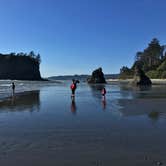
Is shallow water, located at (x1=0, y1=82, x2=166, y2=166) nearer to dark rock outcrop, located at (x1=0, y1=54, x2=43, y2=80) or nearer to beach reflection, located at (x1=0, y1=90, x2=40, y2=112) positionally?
beach reflection, located at (x1=0, y1=90, x2=40, y2=112)

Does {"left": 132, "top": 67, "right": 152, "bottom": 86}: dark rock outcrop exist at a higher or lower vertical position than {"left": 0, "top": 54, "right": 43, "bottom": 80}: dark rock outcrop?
lower

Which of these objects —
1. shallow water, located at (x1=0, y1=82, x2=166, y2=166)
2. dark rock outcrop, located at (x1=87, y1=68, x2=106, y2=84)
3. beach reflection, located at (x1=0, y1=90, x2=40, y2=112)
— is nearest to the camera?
shallow water, located at (x1=0, y1=82, x2=166, y2=166)

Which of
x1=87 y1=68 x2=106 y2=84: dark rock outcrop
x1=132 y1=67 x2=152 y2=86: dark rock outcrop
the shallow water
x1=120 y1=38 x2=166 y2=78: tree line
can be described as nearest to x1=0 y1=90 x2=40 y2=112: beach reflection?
the shallow water

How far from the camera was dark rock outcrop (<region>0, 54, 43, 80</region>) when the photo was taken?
581 ft

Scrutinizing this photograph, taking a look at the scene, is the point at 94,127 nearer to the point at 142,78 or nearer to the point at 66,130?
the point at 66,130

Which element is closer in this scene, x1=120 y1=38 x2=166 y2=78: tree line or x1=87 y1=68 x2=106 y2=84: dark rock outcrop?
x1=87 y1=68 x2=106 y2=84: dark rock outcrop

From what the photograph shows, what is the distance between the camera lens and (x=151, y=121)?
11320 millimetres

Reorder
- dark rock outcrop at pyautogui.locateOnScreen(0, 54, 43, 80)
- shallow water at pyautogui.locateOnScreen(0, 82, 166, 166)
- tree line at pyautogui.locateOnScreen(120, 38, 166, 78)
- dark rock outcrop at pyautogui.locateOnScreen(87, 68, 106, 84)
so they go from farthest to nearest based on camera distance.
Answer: dark rock outcrop at pyautogui.locateOnScreen(0, 54, 43, 80) → tree line at pyautogui.locateOnScreen(120, 38, 166, 78) → dark rock outcrop at pyautogui.locateOnScreen(87, 68, 106, 84) → shallow water at pyautogui.locateOnScreen(0, 82, 166, 166)

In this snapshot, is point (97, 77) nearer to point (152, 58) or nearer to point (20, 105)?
point (152, 58)

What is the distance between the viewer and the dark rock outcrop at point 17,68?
177 meters

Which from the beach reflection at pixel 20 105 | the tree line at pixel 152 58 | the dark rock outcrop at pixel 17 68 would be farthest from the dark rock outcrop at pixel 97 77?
the dark rock outcrop at pixel 17 68

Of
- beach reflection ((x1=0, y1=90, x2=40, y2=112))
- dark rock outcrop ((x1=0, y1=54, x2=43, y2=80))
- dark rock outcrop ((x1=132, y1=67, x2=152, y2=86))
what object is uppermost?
dark rock outcrop ((x1=0, y1=54, x2=43, y2=80))

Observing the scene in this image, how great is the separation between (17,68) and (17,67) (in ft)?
2.21

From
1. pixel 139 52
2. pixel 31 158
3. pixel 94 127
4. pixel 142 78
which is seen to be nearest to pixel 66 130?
pixel 94 127
